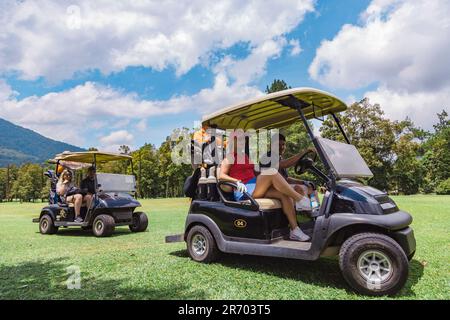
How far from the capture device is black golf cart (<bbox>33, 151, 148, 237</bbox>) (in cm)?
918

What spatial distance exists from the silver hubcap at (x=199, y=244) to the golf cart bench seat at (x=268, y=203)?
1043 millimetres

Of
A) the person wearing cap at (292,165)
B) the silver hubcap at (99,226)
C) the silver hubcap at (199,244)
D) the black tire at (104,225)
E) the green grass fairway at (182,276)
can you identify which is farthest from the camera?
the silver hubcap at (99,226)

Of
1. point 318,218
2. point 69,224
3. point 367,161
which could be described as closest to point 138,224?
point 69,224

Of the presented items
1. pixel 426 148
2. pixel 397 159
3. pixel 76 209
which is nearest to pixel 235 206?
pixel 76 209

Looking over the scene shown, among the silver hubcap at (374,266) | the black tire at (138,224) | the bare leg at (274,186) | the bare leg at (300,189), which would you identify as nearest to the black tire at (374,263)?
the silver hubcap at (374,266)

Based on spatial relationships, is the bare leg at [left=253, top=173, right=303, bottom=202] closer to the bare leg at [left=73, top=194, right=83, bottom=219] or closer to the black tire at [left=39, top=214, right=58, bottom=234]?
the bare leg at [left=73, top=194, right=83, bottom=219]

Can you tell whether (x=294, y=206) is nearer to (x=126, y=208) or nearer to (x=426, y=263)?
(x=426, y=263)

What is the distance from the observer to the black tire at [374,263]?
358 centimetres

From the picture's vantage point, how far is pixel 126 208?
31.7 ft

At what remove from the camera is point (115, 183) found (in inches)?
387

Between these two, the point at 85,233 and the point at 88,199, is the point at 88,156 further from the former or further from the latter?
the point at 85,233

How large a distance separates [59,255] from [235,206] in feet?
11.5

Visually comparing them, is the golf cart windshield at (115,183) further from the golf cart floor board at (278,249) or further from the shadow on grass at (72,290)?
the golf cart floor board at (278,249)

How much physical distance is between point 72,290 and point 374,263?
334cm
